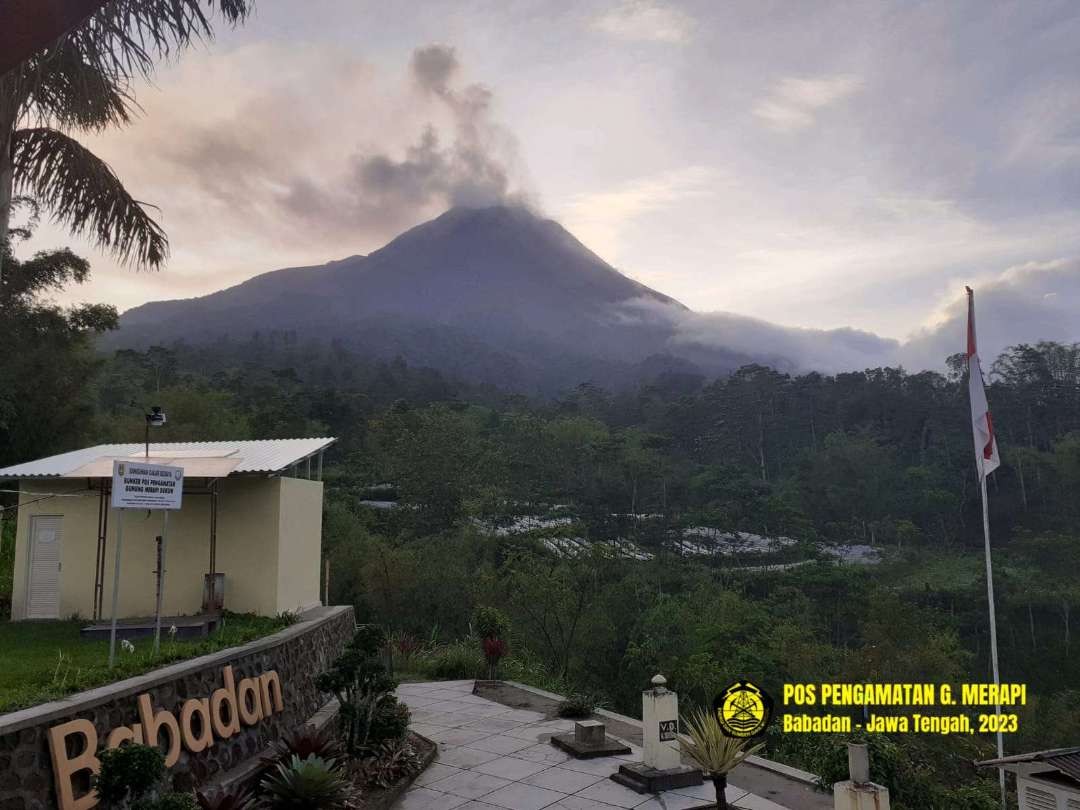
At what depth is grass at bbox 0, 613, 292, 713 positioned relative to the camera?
17.7ft

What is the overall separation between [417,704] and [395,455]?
29.7 m

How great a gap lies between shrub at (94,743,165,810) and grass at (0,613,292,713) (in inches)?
34.5

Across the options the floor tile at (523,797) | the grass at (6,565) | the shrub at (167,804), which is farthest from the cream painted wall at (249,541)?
the shrub at (167,804)

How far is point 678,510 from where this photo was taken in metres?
→ 51.3

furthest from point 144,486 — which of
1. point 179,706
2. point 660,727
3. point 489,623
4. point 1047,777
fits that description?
point 489,623

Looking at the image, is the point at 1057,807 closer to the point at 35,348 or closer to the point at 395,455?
the point at 35,348

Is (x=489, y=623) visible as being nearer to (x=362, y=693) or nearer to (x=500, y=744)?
(x=500, y=744)

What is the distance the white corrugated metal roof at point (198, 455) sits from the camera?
1045 cm

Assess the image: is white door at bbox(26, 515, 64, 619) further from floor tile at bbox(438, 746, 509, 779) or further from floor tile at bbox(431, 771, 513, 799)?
floor tile at bbox(431, 771, 513, 799)

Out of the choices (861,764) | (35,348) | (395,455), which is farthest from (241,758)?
(395,455)

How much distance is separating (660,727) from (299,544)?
6403 millimetres

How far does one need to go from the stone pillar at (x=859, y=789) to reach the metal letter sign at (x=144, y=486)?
6.19m

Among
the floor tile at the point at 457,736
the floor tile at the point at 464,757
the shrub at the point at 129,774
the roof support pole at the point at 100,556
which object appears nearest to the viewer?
the shrub at the point at 129,774

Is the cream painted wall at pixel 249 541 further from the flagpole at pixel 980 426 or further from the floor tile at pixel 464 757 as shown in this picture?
the flagpole at pixel 980 426
